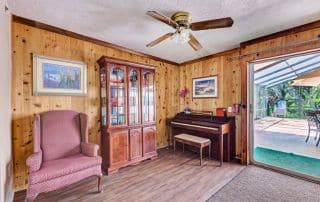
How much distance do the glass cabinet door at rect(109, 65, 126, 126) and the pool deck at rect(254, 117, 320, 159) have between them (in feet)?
8.94

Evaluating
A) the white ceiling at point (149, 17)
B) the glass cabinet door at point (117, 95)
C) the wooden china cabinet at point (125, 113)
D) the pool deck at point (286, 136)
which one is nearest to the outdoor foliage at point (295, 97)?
the pool deck at point (286, 136)

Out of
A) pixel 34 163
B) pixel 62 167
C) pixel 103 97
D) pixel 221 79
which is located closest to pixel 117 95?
pixel 103 97

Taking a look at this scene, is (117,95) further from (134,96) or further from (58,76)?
(58,76)

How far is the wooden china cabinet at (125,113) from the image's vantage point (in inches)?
117

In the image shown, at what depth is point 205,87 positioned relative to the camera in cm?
412

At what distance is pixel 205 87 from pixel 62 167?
331cm

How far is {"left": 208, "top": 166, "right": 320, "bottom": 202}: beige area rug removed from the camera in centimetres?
213

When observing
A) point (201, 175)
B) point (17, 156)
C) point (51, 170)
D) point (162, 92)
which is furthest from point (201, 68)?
point (17, 156)

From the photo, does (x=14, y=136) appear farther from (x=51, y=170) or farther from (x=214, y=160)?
(x=214, y=160)

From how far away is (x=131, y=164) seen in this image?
3.22 metres

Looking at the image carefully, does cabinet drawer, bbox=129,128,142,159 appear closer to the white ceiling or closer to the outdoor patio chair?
the white ceiling

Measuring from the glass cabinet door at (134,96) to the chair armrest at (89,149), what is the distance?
3.09 feet

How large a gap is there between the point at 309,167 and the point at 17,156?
4.71 m

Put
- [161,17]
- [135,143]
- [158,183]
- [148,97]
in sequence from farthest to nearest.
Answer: [148,97]
[135,143]
[158,183]
[161,17]
